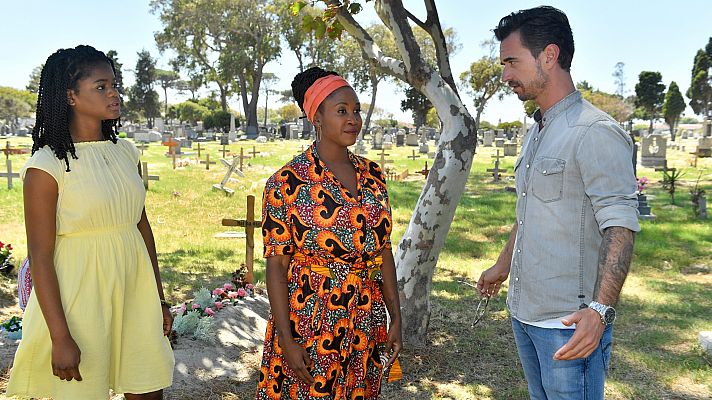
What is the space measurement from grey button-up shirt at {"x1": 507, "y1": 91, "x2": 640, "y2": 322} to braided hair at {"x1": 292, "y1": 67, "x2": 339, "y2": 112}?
0.97m

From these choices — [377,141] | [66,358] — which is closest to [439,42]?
[66,358]

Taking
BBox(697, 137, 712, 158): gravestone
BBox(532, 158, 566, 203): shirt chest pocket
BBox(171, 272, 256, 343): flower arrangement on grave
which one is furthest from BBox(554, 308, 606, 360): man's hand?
BBox(697, 137, 712, 158): gravestone

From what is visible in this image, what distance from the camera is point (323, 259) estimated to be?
2.55 metres

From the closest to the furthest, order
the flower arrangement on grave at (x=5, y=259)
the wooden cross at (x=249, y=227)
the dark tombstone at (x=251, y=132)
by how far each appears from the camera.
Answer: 1. the wooden cross at (x=249, y=227)
2. the flower arrangement on grave at (x=5, y=259)
3. the dark tombstone at (x=251, y=132)

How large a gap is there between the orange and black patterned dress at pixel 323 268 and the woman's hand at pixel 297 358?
1.2 inches

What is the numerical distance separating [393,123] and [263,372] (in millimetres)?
65153

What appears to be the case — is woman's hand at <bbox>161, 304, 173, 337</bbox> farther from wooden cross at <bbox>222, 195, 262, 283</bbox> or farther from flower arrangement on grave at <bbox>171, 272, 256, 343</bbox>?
wooden cross at <bbox>222, 195, 262, 283</bbox>

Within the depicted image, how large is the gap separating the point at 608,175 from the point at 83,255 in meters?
2.03

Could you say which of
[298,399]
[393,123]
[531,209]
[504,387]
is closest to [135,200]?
[298,399]

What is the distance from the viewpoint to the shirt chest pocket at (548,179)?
2230 millimetres

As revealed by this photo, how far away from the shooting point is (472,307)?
6.59 metres

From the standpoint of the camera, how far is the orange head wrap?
261 centimetres

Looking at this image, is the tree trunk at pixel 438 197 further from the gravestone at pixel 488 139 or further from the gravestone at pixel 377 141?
the gravestone at pixel 488 139

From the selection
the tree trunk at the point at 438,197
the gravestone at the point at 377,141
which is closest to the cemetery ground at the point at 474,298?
the tree trunk at the point at 438,197
